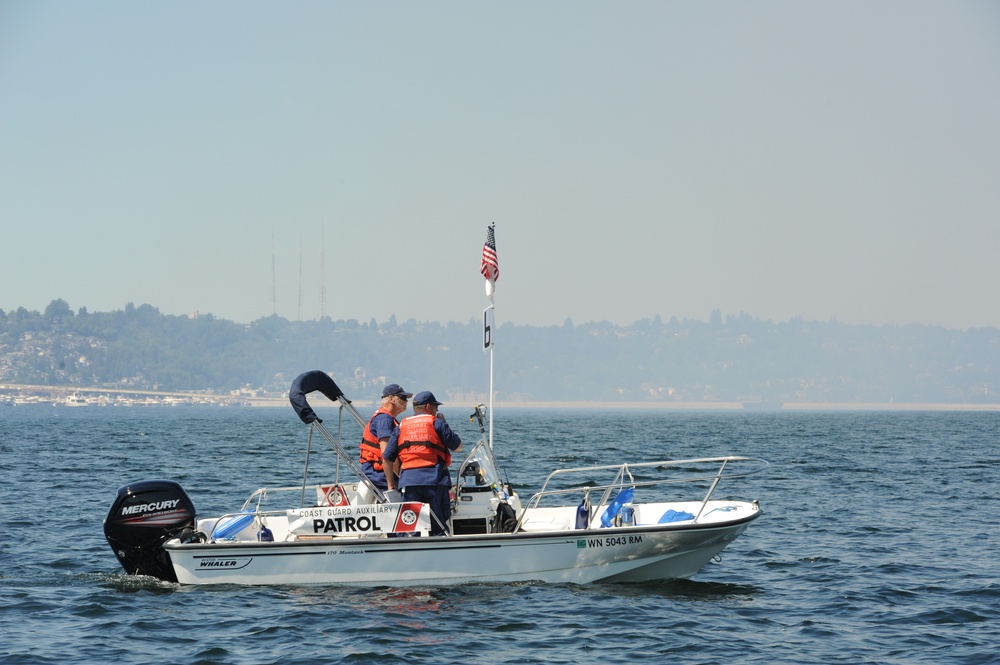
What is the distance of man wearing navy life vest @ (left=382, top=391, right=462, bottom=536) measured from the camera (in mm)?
13594

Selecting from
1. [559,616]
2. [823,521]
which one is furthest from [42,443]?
[559,616]

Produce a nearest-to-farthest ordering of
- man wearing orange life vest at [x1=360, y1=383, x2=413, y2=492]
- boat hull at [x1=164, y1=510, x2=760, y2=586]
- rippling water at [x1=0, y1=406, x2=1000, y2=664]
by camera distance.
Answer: rippling water at [x1=0, y1=406, x2=1000, y2=664] → boat hull at [x1=164, y1=510, x2=760, y2=586] → man wearing orange life vest at [x1=360, y1=383, x2=413, y2=492]

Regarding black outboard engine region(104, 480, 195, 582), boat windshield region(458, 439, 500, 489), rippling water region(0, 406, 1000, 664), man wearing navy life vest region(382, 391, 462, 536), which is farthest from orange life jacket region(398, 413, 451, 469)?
black outboard engine region(104, 480, 195, 582)

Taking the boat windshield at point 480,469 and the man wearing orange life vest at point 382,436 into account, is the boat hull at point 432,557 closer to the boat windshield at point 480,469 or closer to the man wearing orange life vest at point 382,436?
the man wearing orange life vest at point 382,436

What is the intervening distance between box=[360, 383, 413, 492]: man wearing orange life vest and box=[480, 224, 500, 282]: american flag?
249cm

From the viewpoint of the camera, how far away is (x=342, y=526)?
543 inches

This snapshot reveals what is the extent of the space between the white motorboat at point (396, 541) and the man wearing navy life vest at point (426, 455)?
204 mm

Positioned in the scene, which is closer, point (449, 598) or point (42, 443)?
point (449, 598)

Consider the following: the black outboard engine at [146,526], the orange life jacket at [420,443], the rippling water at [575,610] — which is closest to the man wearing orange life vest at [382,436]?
the orange life jacket at [420,443]

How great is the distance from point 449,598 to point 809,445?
42.3 m

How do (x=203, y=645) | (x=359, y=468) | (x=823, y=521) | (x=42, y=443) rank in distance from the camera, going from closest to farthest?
(x=203, y=645) < (x=359, y=468) < (x=823, y=521) < (x=42, y=443)

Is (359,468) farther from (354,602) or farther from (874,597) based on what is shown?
(874,597)

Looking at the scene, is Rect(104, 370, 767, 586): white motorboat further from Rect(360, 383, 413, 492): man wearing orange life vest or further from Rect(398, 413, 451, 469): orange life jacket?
Rect(398, 413, 451, 469): orange life jacket

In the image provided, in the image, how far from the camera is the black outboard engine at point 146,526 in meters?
13.8
